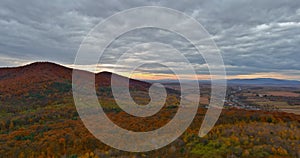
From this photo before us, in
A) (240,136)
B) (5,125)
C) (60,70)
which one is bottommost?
(5,125)

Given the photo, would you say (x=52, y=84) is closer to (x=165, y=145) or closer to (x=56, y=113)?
(x=56, y=113)

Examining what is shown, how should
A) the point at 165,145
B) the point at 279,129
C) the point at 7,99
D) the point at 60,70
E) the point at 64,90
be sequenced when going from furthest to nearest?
the point at 60,70
the point at 64,90
the point at 7,99
the point at 279,129
the point at 165,145

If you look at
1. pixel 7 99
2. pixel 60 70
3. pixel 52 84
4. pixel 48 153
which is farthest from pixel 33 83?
pixel 48 153

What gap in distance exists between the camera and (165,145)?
11906mm

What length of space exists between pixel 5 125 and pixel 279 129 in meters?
20.9

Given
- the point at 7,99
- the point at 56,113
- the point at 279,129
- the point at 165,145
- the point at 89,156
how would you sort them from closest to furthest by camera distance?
the point at 89,156, the point at 165,145, the point at 279,129, the point at 56,113, the point at 7,99

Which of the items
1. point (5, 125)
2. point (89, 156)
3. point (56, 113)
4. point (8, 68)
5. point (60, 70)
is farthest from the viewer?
point (8, 68)

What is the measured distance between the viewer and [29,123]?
68.0 ft

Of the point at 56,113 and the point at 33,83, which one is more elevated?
the point at 33,83

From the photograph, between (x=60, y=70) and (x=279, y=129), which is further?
(x=60, y=70)

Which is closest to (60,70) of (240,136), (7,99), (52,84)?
(52,84)

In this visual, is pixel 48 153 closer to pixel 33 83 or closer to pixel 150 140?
pixel 150 140

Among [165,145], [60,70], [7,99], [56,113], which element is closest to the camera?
[165,145]

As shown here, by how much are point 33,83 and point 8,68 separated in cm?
2633
